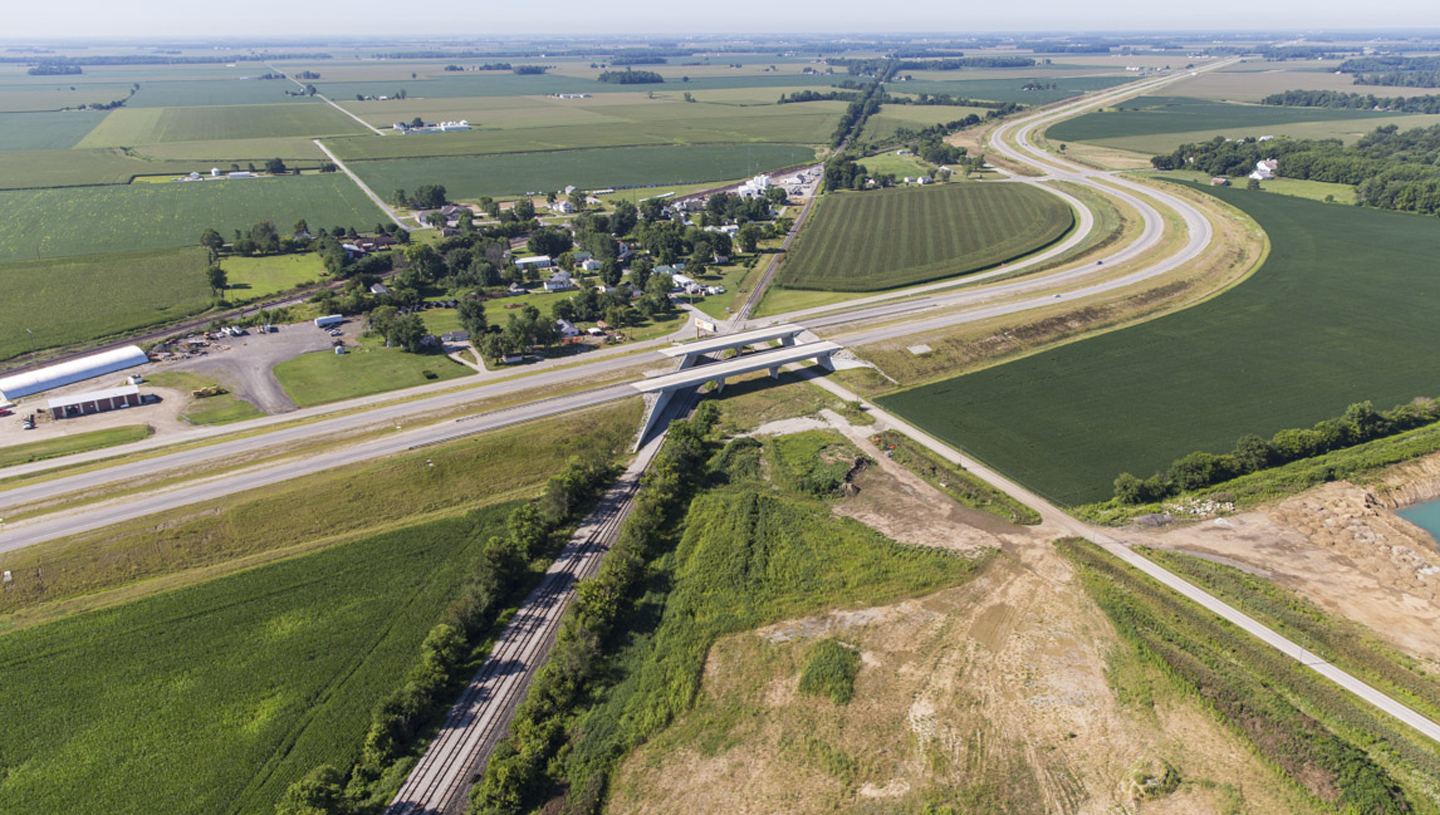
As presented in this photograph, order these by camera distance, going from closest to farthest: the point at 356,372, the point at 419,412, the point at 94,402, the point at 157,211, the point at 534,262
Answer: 1. the point at 419,412
2. the point at 94,402
3. the point at 356,372
4. the point at 534,262
5. the point at 157,211

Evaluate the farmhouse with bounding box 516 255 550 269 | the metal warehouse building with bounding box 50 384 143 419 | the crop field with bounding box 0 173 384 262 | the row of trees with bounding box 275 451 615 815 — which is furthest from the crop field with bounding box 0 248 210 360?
the row of trees with bounding box 275 451 615 815

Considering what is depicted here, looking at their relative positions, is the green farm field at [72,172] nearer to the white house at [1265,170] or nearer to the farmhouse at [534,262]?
the farmhouse at [534,262]

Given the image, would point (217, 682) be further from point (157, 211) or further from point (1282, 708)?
point (157, 211)

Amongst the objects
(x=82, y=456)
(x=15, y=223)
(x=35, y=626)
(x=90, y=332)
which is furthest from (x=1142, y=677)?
(x=15, y=223)

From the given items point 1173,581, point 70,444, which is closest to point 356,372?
point 70,444

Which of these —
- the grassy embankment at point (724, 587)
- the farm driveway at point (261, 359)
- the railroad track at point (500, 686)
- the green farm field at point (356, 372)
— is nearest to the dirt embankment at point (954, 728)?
the grassy embankment at point (724, 587)
